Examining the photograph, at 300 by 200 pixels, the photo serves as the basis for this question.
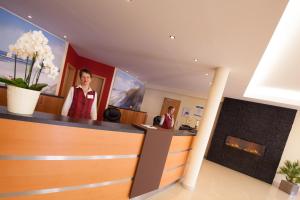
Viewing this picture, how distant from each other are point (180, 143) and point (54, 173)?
2651 mm

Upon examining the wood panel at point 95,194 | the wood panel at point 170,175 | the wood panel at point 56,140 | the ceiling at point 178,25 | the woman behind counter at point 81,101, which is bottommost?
the wood panel at point 170,175

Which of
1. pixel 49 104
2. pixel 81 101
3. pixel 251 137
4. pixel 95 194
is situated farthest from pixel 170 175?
pixel 251 137

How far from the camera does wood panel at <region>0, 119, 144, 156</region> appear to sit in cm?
156

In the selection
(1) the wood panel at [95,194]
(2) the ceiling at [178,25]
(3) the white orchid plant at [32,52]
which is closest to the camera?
(3) the white orchid plant at [32,52]

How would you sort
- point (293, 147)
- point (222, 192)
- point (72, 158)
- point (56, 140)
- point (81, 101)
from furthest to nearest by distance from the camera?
point (293, 147) → point (222, 192) → point (81, 101) → point (72, 158) → point (56, 140)

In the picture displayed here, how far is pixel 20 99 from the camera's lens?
157 cm

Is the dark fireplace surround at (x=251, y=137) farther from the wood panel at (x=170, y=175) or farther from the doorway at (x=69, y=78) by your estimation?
the doorway at (x=69, y=78)

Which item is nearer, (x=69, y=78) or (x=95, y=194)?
(x=95, y=194)

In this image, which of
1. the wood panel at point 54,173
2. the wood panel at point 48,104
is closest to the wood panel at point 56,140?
the wood panel at point 54,173

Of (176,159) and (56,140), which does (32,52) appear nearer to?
(56,140)

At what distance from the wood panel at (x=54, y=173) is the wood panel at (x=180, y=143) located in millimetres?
1348

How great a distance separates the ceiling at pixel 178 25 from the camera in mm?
2309

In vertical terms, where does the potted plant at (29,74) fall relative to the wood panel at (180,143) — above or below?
above

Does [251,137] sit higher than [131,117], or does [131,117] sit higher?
[251,137]
